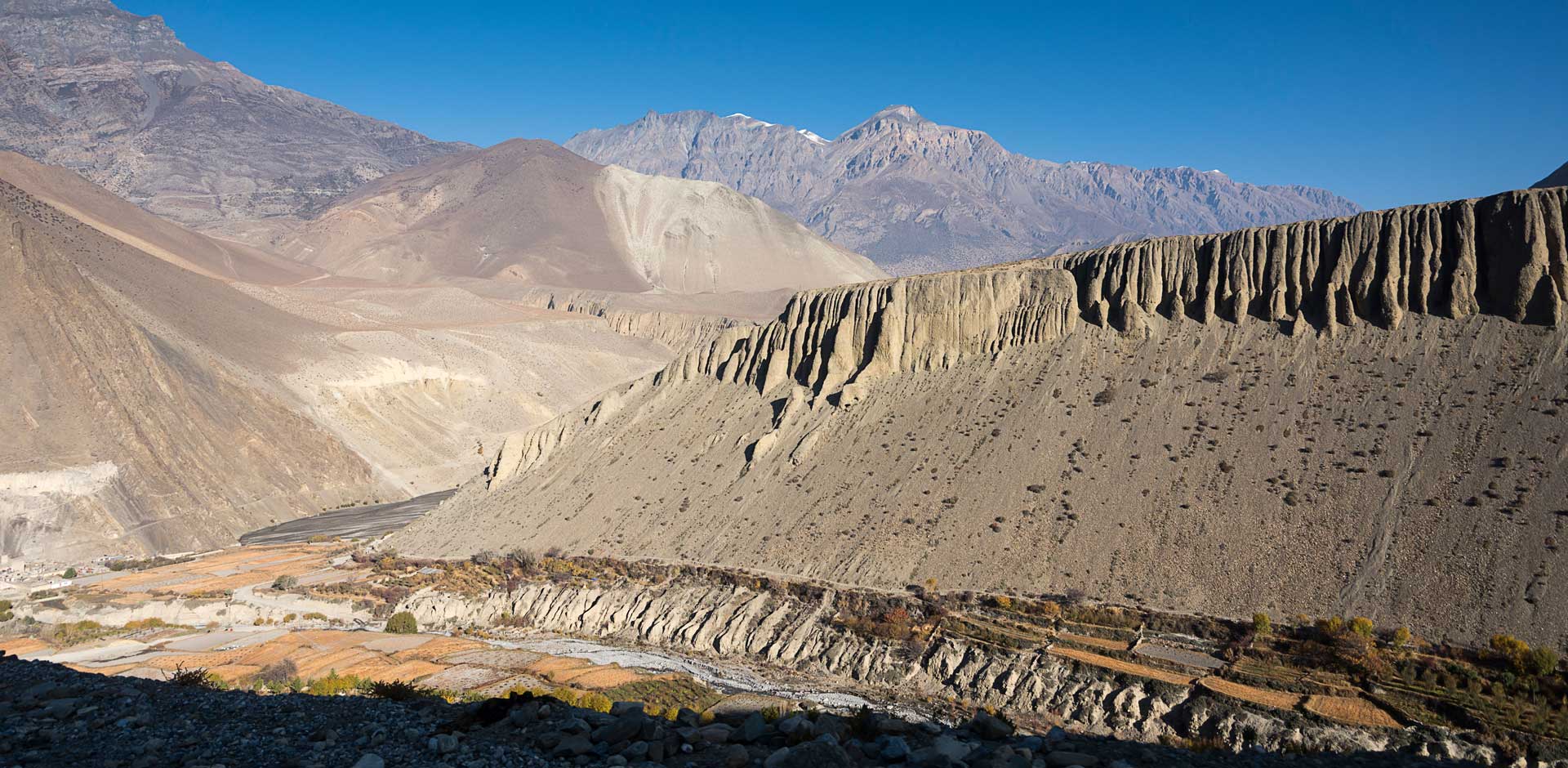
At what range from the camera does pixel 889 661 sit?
102 feet

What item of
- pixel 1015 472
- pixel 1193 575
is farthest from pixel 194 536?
pixel 1193 575

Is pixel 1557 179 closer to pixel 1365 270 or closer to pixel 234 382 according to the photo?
pixel 1365 270

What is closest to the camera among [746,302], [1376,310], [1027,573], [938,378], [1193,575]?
[1193,575]

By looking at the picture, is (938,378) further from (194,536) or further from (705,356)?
(194,536)

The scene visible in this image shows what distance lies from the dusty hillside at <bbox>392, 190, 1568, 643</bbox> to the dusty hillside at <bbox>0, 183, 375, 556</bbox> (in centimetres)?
2323

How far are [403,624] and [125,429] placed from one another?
36707 mm

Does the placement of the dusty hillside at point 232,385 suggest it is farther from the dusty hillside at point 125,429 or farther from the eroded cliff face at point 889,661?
the eroded cliff face at point 889,661

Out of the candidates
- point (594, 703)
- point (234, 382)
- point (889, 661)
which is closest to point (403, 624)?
point (889, 661)

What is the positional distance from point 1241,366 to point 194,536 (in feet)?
216

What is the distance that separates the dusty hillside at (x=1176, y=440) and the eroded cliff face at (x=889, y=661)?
335 cm

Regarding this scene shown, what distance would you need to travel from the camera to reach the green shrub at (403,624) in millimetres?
40656

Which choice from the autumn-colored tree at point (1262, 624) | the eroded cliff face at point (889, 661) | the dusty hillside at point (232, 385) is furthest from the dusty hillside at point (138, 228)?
the autumn-colored tree at point (1262, 624)

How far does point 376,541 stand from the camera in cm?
5788

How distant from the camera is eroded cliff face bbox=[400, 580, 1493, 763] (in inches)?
910
